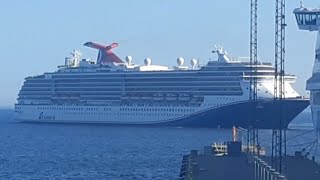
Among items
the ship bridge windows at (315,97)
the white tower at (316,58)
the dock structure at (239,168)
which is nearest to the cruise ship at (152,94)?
the white tower at (316,58)

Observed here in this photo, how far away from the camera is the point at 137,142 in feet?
286

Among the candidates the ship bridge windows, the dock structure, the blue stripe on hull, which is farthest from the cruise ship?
the dock structure

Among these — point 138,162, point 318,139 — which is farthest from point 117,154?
point 318,139

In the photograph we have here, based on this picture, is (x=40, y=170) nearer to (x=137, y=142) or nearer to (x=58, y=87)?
(x=137, y=142)

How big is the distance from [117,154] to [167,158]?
628cm

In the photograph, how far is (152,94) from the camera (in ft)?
372

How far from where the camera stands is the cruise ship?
105250 mm

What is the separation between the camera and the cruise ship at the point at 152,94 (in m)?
105

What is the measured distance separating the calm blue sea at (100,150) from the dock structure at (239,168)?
5783 millimetres

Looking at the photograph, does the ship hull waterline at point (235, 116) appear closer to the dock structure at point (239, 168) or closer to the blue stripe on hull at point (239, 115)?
the blue stripe on hull at point (239, 115)

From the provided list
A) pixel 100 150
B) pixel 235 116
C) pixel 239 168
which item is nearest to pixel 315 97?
pixel 239 168

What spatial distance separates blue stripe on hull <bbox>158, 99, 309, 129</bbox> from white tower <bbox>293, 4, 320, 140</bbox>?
118 feet

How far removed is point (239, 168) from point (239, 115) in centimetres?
6652

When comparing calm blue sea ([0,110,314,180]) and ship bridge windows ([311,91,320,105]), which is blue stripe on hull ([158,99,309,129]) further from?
ship bridge windows ([311,91,320,105])
